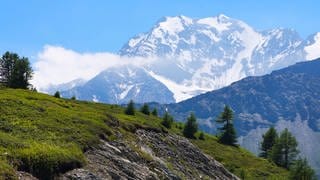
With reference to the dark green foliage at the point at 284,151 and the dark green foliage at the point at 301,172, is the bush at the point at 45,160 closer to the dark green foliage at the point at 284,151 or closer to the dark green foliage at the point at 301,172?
the dark green foliage at the point at 301,172

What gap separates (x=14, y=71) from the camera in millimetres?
126750

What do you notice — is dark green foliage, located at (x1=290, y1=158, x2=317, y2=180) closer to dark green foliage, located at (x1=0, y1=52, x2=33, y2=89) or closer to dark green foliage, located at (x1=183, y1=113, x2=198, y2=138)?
dark green foliage, located at (x1=183, y1=113, x2=198, y2=138)

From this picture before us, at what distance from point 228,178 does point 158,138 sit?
12362 millimetres

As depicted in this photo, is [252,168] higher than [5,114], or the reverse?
[5,114]

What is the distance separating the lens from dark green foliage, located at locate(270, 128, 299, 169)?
157250 mm

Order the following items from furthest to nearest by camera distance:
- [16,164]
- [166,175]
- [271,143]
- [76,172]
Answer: [271,143] < [166,175] < [76,172] < [16,164]

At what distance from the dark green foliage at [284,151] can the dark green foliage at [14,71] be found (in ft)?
212

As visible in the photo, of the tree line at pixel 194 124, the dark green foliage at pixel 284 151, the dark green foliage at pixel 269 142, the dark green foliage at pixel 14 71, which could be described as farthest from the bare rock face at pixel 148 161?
the dark green foliage at pixel 269 142

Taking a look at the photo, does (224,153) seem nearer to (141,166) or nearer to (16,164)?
(141,166)

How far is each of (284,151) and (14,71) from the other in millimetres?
71757

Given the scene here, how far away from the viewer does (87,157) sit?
179 feet

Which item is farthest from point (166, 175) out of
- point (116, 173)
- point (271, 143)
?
point (271, 143)

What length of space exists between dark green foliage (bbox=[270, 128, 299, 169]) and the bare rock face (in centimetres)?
7182

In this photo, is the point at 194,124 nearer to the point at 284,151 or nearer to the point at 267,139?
the point at 284,151
